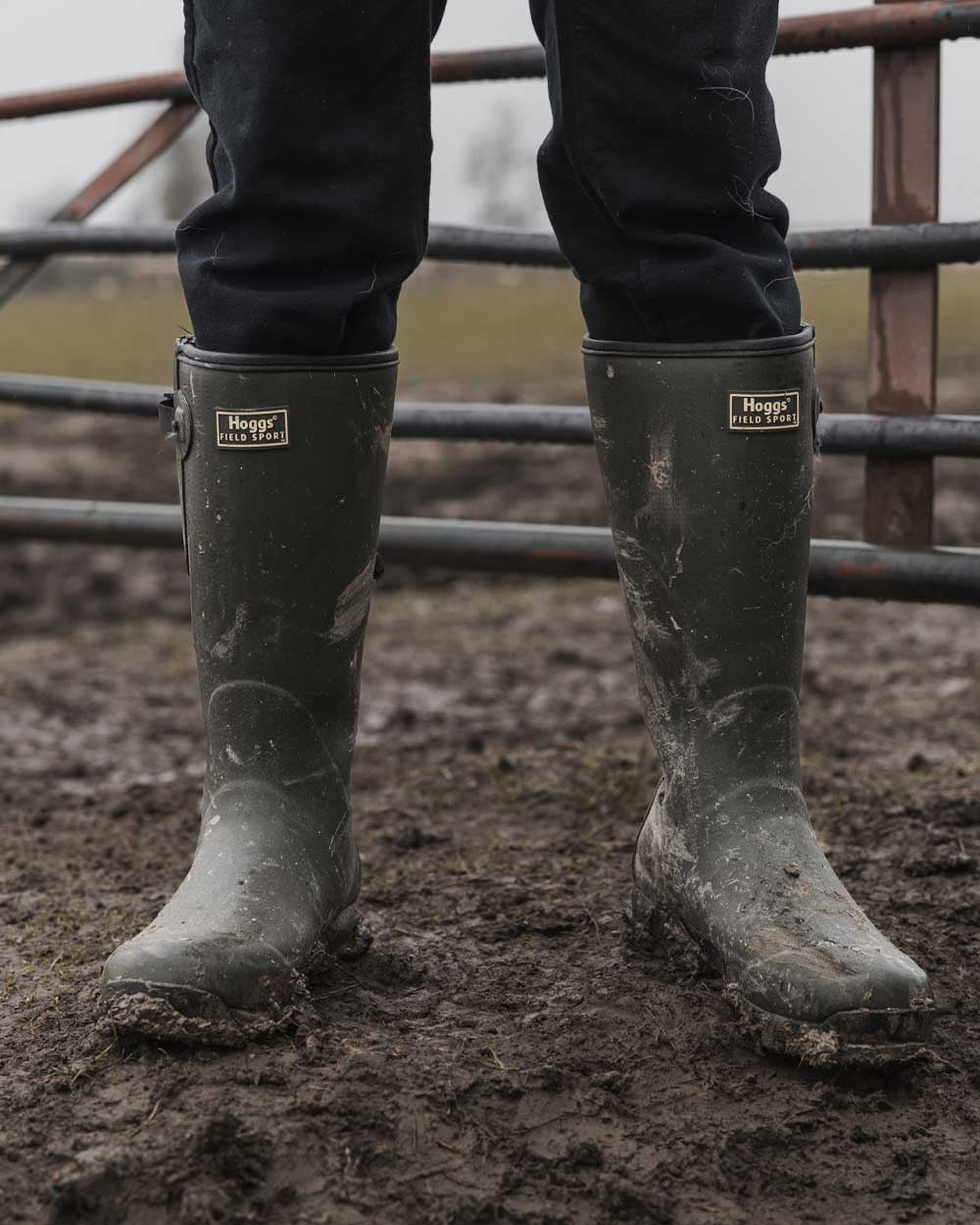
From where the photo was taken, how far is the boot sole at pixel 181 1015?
3.40 feet

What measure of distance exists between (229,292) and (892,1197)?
0.86m

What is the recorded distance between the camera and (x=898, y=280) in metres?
1.81

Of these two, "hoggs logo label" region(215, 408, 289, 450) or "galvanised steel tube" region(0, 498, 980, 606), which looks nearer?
"hoggs logo label" region(215, 408, 289, 450)

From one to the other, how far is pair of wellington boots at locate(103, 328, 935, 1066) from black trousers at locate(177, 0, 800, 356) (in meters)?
0.05

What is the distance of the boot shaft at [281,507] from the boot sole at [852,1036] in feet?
1.47

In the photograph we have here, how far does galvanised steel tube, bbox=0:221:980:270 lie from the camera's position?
5.73ft

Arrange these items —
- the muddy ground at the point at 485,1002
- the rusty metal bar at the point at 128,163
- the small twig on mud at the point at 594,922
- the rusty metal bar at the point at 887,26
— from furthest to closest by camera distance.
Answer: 1. the rusty metal bar at the point at 128,163
2. the rusty metal bar at the point at 887,26
3. the small twig on mud at the point at 594,922
4. the muddy ground at the point at 485,1002

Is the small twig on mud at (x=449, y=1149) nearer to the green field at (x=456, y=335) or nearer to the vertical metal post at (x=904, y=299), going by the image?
the vertical metal post at (x=904, y=299)

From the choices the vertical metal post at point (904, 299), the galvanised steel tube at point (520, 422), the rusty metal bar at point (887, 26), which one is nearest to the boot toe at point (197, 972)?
the galvanised steel tube at point (520, 422)

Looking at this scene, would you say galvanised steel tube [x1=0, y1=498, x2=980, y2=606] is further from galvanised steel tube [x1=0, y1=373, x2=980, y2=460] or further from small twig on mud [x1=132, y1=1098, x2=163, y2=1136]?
small twig on mud [x1=132, y1=1098, x2=163, y2=1136]

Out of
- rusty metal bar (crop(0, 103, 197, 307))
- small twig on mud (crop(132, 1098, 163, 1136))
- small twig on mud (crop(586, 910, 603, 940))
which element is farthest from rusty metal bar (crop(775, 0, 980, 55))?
small twig on mud (crop(132, 1098, 163, 1136))

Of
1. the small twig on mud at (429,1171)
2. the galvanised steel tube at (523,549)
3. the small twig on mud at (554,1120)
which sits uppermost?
the galvanised steel tube at (523,549)

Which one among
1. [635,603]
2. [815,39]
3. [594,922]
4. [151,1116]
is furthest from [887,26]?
[151,1116]

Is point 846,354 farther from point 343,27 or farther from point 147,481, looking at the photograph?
point 343,27
